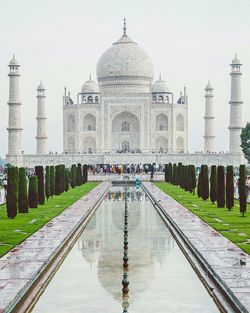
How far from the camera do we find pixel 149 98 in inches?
1518

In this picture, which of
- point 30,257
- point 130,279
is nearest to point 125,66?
point 30,257

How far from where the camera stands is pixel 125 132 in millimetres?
39750

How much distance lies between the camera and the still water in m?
5.04

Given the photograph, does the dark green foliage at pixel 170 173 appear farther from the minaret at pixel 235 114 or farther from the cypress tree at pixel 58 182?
the minaret at pixel 235 114

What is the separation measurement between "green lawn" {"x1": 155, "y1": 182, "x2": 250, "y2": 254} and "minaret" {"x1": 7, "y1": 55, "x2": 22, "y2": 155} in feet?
63.7

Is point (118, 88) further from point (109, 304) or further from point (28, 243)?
point (109, 304)

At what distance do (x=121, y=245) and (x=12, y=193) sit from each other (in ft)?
14.1

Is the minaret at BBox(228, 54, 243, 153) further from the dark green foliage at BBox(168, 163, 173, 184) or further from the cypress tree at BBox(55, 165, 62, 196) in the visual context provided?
the cypress tree at BBox(55, 165, 62, 196)

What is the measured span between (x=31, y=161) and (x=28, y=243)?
27443mm

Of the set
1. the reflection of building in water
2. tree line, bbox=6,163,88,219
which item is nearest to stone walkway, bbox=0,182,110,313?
the reflection of building in water

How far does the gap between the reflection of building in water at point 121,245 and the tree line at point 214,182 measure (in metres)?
1.55

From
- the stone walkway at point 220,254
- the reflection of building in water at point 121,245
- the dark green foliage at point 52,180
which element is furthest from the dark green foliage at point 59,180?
the stone walkway at point 220,254

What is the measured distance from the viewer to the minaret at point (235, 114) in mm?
34688

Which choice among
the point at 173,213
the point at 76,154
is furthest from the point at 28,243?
the point at 76,154
